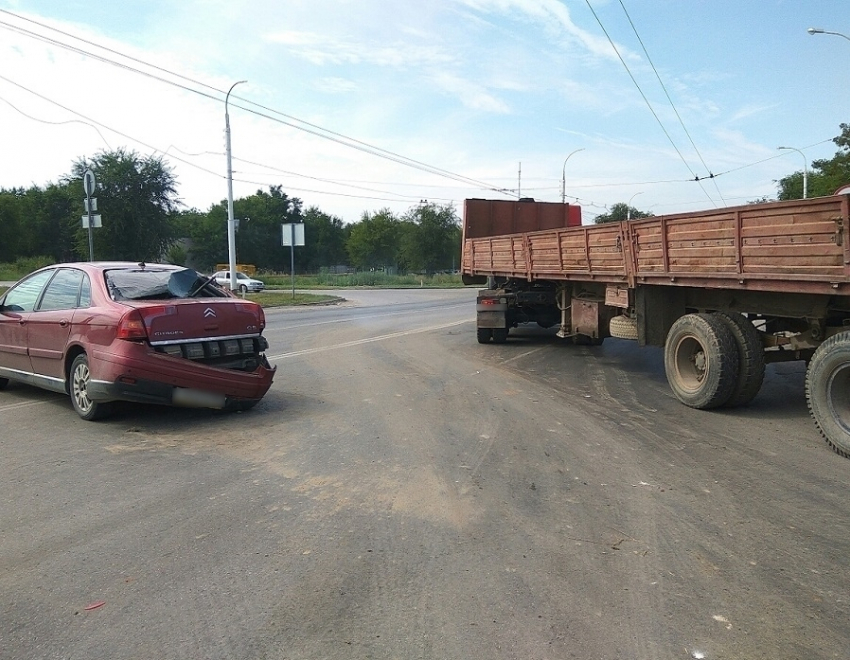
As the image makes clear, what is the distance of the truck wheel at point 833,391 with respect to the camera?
6.00 meters

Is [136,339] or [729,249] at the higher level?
[729,249]

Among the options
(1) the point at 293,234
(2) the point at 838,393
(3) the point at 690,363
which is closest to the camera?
(2) the point at 838,393

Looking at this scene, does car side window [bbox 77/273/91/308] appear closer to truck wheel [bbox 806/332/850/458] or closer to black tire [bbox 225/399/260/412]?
black tire [bbox 225/399/260/412]

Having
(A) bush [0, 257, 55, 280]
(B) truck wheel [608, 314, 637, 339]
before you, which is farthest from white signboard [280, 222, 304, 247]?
(A) bush [0, 257, 55, 280]

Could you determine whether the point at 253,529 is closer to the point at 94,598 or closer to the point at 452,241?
the point at 94,598

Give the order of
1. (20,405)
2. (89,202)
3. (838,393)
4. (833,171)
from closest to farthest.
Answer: (838,393)
(20,405)
(89,202)
(833,171)

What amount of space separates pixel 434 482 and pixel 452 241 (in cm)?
6707

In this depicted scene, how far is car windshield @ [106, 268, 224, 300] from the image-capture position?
6938 mm

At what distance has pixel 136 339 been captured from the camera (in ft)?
20.9

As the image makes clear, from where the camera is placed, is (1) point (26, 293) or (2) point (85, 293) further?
(1) point (26, 293)

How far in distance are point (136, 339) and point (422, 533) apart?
3.56 metres

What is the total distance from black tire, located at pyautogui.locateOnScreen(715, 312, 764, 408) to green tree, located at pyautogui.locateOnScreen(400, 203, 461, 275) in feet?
204

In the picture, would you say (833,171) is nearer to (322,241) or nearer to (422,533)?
(422,533)

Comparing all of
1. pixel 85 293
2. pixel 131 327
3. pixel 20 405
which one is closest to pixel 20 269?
pixel 20 405
